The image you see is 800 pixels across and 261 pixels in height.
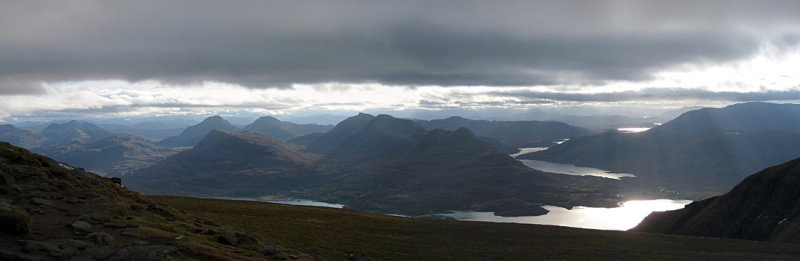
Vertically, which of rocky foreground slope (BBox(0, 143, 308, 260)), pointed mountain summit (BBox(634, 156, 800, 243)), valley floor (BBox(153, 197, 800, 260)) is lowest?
pointed mountain summit (BBox(634, 156, 800, 243))

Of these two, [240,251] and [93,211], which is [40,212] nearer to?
[93,211]

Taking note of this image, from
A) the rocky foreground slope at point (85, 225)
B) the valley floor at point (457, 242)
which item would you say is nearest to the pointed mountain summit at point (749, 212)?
the valley floor at point (457, 242)

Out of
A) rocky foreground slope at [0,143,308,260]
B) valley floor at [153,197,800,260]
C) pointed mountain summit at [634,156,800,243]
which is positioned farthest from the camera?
pointed mountain summit at [634,156,800,243]

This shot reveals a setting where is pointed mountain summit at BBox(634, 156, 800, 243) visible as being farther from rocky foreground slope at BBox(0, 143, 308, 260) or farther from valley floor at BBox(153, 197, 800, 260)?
rocky foreground slope at BBox(0, 143, 308, 260)

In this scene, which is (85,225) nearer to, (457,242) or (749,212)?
(457,242)

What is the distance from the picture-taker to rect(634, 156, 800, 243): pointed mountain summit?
130m

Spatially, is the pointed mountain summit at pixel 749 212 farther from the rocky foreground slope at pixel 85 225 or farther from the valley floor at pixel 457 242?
the rocky foreground slope at pixel 85 225

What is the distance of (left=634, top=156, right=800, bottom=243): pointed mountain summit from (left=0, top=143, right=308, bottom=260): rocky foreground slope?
15219cm

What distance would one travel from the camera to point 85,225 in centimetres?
2928

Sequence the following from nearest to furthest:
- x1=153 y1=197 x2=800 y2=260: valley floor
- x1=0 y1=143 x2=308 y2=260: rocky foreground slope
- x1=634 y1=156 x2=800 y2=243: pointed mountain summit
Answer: x1=0 y1=143 x2=308 y2=260: rocky foreground slope
x1=153 y1=197 x2=800 y2=260: valley floor
x1=634 y1=156 x2=800 y2=243: pointed mountain summit

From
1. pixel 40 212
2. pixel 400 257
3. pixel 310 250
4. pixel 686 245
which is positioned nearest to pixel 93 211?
pixel 40 212

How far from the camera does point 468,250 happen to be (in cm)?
5975

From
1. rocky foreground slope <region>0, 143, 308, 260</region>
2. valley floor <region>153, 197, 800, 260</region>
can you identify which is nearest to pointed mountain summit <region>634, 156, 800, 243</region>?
valley floor <region>153, 197, 800, 260</region>

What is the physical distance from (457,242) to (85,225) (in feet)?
168
